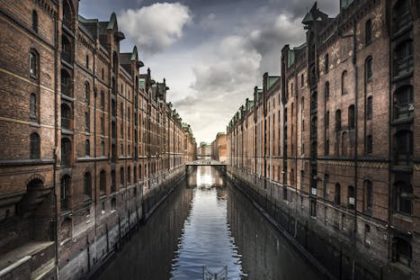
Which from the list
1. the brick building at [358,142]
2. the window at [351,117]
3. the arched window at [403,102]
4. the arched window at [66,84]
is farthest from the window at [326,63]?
the arched window at [66,84]

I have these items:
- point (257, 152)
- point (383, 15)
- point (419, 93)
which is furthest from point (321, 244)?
point (257, 152)

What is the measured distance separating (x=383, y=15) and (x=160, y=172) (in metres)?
42.6

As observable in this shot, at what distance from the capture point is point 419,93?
1206 centimetres

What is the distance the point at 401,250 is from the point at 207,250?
50.7ft

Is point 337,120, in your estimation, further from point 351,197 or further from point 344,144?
point 351,197

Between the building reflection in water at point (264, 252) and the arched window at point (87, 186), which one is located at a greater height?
the arched window at point (87, 186)

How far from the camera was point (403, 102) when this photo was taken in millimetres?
13805

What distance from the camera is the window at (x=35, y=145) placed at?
536 inches

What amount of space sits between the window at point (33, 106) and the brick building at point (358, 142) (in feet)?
50.6

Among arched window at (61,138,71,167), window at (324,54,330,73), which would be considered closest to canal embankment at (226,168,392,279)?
window at (324,54,330,73)

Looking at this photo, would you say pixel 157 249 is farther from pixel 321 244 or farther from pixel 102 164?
pixel 321 244

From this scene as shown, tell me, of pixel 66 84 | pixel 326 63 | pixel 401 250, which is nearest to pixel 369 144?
pixel 401 250

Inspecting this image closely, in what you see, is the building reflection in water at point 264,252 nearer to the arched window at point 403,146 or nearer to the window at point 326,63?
the arched window at point 403,146

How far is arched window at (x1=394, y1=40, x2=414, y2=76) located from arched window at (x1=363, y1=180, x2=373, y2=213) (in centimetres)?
562
